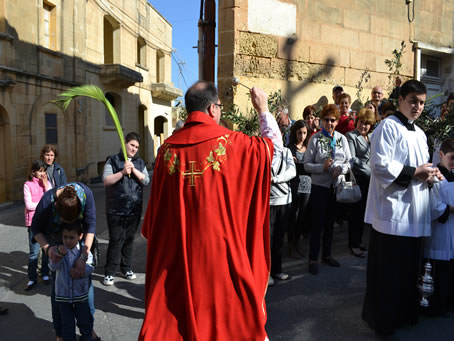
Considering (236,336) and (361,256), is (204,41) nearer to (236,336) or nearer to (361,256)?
(361,256)

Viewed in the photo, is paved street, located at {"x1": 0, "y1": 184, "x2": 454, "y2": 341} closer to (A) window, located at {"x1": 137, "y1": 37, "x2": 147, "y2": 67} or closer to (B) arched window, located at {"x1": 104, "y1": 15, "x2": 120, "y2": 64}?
(B) arched window, located at {"x1": 104, "y1": 15, "x2": 120, "y2": 64}

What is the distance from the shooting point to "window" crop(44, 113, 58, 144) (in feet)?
41.2

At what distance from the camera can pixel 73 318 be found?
297cm

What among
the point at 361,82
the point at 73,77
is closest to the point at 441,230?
the point at 361,82

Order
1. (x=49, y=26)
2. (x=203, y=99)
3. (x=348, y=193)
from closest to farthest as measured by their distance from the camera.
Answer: (x=203, y=99) → (x=348, y=193) → (x=49, y=26)

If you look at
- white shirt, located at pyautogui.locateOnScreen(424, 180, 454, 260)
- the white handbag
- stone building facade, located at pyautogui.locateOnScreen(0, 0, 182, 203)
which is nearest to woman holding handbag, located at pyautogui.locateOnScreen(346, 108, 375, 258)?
the white handbag

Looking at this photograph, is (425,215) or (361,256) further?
(361,256)

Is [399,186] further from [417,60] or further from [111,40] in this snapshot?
[111,40]

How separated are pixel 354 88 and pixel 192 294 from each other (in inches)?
228

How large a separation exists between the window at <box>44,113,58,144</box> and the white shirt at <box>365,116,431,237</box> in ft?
38.6

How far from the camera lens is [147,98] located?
68.2 feet

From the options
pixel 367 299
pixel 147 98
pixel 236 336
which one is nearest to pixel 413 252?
pixel 367 299

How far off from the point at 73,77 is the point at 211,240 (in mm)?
13517

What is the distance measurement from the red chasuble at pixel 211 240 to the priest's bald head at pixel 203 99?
0.19 ft
